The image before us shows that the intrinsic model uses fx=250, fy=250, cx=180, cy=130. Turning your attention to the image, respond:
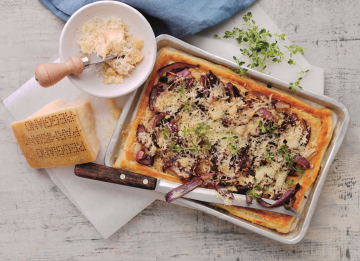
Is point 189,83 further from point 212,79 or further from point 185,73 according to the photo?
point 212,79

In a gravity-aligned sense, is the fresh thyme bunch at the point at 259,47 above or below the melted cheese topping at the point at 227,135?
above

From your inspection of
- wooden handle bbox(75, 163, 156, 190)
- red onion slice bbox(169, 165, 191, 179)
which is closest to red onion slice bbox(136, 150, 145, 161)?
wooden handle bbox(75, 163, 156, 190)

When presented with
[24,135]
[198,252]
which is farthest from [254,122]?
[24,135]

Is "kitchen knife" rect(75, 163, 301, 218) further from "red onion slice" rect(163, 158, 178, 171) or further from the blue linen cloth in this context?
the blue linen cloth

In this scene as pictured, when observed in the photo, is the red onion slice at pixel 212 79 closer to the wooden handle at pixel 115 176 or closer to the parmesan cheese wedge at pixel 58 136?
the wooden handle at pixel 115 176

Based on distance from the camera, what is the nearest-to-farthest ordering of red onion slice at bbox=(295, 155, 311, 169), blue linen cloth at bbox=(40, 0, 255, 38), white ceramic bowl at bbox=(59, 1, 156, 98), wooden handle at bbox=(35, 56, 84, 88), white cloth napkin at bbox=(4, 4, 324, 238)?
wooden handle at bbox=(35, 56, 84, 88)
white ceramic bowl at bbox=(59, 1, 156, 98)
red onion slice at bbox=(295, 155, 311, 169)
blue linen cloth at bbox=(40, 0, 255, 38)
white cloth napkin at bbox=(4, 4, 324, 238)

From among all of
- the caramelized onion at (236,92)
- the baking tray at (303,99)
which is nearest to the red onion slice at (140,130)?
the baking tray at (303,99)
